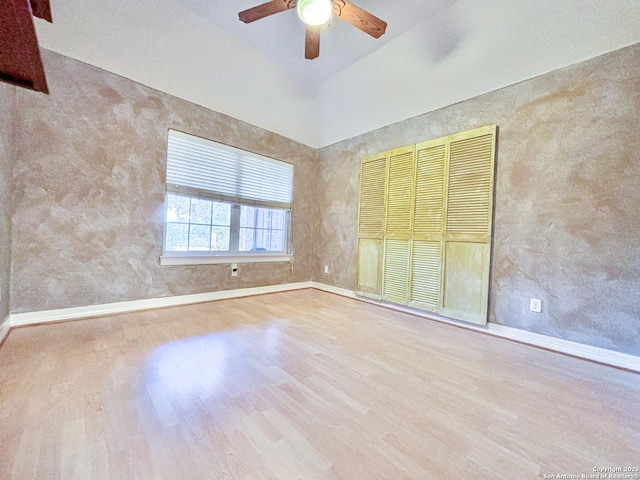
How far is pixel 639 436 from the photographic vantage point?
1.26 m

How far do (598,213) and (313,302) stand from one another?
10.4 feet

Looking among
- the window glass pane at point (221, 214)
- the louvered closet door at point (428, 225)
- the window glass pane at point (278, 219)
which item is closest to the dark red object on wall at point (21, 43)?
the window glass pane at point (221, 214)

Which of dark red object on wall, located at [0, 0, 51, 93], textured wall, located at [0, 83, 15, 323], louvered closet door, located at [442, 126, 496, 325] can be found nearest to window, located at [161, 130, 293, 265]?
textured wall, located at [0, 83, 15, 323]

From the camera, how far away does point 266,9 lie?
1.94 metres

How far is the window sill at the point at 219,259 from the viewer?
321 centimetres

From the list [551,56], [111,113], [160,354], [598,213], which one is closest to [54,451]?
[160,354]

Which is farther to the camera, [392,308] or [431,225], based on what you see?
[392,308]

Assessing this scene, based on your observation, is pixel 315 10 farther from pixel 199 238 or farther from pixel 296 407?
pixel 199 238

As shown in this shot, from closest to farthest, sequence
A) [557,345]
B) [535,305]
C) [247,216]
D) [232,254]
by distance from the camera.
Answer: [557,345] < [535,305] < [232,254] < [247,216]

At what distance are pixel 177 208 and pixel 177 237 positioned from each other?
0.38 meters

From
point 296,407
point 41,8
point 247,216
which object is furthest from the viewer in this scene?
point 247,216

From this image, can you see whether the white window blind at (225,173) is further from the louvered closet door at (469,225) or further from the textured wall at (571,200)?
the textured wall at (571,200)

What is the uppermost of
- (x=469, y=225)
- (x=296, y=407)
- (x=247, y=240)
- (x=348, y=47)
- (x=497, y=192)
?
(x=348, y=47)

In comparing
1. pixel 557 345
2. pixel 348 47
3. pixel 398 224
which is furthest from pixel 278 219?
pixel 557 345
